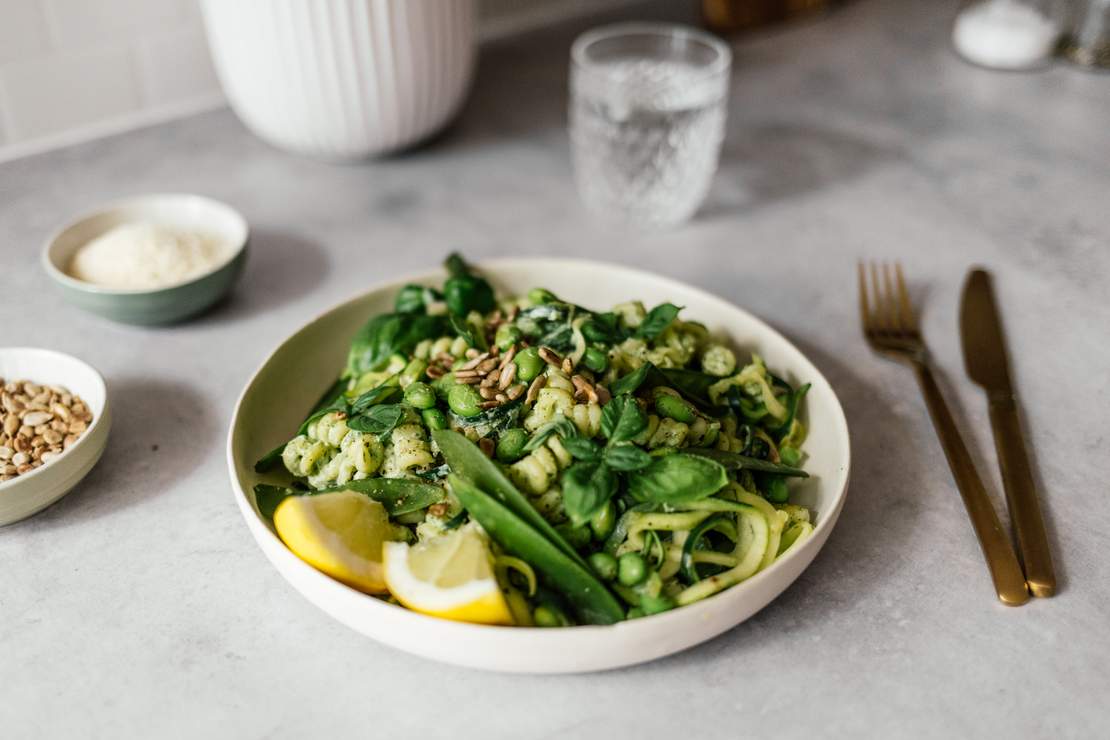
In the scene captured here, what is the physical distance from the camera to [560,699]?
81cm

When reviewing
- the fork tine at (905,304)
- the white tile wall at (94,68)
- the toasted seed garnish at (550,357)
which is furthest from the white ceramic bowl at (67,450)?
the fork tine at (905,304)

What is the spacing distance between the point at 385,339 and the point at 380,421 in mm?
167

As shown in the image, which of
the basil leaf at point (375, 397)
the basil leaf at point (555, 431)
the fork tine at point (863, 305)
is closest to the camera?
the basil leaf at point (555, 431)

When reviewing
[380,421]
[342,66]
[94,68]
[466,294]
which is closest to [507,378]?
[380,421]

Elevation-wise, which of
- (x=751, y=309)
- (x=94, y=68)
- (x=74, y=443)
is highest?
(x=94, y=68)

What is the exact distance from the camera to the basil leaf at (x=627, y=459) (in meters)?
0.83

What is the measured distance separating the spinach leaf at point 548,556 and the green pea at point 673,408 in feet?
0.57

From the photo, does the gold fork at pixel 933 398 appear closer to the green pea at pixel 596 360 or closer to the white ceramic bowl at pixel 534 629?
the white ceramic bowl at pixel 534 629

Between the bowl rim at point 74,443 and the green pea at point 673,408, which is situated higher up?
the green pea at point 673,408

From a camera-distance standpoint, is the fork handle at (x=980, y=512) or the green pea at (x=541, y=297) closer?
the fork handle at (x=980, y=512)

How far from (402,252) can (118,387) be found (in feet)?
1.50

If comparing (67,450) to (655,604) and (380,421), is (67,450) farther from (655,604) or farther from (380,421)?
(655,604)

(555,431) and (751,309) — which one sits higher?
(555,431)

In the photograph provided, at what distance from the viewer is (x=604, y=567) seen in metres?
0.82
